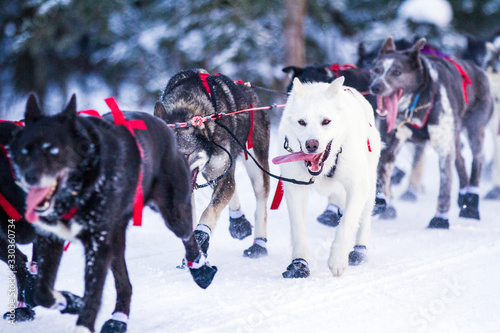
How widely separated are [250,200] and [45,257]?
433cm

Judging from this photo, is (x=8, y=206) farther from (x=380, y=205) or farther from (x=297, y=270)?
(x=380, y=205)

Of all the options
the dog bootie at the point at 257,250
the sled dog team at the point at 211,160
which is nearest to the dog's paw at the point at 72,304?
the sled dog team at the point at 211,160

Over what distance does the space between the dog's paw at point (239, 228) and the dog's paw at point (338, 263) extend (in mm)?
1285

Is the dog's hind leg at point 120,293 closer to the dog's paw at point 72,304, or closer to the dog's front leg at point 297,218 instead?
the dog's paw at point 72,304

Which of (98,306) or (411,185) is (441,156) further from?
(98,306)

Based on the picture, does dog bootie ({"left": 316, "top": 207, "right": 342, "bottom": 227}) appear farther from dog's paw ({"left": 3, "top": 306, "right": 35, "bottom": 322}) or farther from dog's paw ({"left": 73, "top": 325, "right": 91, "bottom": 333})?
dog's paw ({"left": 73, "top": 325, "right": 91, "bottom": 333})

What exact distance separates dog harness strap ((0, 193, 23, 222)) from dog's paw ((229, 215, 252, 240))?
7.36 ft

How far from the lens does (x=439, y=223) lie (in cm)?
549

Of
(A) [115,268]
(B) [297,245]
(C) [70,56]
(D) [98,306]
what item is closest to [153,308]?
(A) [115,268]

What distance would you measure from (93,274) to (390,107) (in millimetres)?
3830

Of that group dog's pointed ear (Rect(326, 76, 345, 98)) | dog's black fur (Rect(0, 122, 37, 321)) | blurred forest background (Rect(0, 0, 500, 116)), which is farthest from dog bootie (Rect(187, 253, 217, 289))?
blurred forest background (Rect(0, 0, 500, 116))

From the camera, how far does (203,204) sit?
17.5ft

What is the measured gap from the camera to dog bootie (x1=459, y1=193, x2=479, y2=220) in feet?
19.6

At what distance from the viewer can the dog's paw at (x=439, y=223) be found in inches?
215
